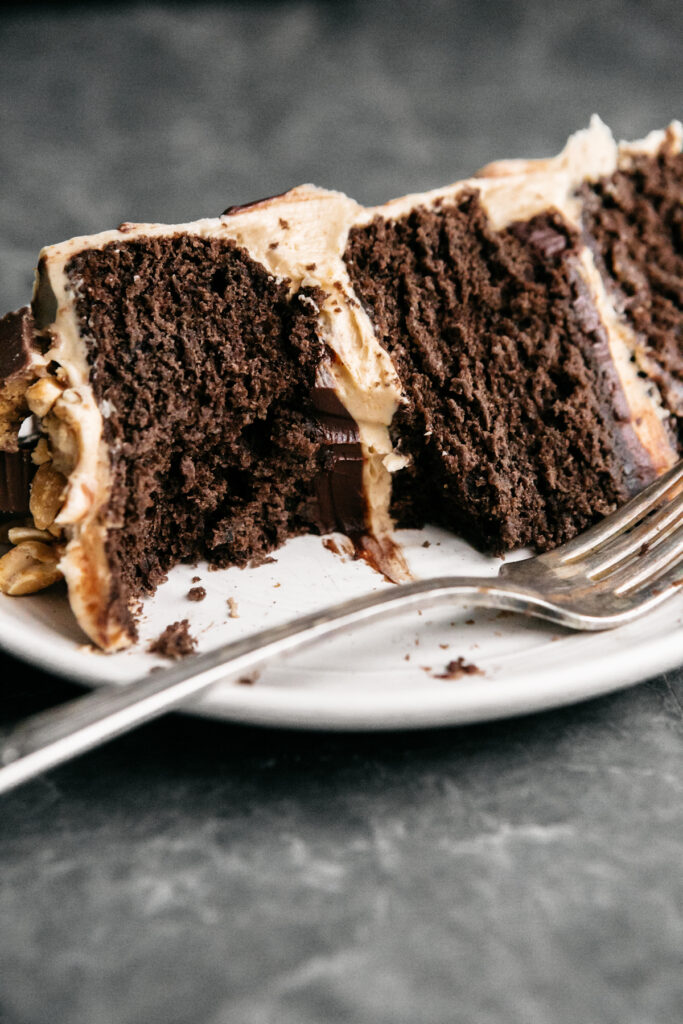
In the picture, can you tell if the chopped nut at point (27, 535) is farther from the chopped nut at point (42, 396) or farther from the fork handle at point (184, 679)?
the fork handle at point (184, 679)

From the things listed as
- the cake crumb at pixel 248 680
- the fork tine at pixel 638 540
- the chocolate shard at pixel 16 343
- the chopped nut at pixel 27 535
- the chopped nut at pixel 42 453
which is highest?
the chocolate shard at pixel 16 343

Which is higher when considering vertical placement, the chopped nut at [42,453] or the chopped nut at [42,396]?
the chopped nut at [42,396]

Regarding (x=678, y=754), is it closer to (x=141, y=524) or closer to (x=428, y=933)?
(x=428, y=933)

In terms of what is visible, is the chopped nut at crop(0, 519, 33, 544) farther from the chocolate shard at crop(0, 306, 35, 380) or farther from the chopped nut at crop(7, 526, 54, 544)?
Answer: the chocolate shard at crop(0, 306, 35, 380)

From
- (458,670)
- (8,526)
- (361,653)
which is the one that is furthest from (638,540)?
(8,526)

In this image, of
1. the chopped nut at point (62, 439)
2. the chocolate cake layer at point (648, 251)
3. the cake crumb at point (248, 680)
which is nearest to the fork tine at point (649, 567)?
the chocolate cake layer at point (648, 251)

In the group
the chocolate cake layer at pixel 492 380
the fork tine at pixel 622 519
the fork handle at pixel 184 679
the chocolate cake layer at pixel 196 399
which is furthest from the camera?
the chocolate cake layer at pixel 492 380

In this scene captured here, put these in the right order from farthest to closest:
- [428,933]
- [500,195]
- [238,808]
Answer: [500,195] < [238,808] < [428,933]

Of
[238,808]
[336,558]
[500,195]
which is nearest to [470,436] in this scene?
[336,558]
